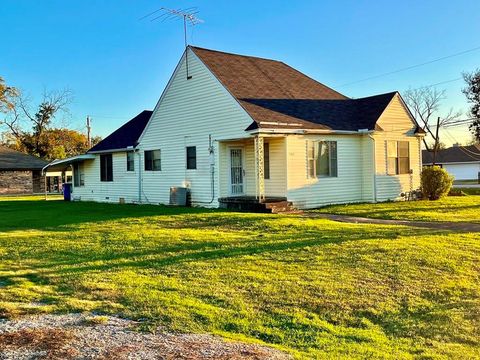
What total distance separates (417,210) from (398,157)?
493 cm

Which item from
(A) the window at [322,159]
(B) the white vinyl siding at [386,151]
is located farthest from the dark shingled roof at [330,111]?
(A) the window at [322,159]

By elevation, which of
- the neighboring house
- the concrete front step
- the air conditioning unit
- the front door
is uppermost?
the neighboring house

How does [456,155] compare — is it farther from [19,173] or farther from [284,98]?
[19,173]

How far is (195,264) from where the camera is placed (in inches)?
339

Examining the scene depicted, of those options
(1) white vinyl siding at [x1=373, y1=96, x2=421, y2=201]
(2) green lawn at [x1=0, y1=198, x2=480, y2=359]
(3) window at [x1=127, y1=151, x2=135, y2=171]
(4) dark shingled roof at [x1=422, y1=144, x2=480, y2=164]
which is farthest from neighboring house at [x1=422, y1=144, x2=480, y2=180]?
(2) green lawn at [x1=0, y1=198, x2=480, y2=359]

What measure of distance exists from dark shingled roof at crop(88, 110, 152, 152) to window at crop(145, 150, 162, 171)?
47.2 inches

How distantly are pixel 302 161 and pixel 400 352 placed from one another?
13.5 meters

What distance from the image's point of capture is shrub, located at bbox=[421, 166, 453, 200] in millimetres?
20922

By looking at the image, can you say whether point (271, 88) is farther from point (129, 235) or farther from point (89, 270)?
point (89, 270)

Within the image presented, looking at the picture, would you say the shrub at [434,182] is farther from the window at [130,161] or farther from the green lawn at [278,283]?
the window at [130,161]

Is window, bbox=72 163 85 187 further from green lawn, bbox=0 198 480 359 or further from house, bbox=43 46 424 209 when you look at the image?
green lawn, bbox=0 198 480 359

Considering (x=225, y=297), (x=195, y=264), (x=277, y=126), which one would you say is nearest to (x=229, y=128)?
(x=277, y=126)

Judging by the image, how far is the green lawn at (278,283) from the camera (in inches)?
220

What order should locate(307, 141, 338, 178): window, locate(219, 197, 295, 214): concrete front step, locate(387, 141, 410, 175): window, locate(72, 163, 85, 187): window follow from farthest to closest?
locate(72, 163, 85, 187): window
locate(387, 141, 410, 175): window
locate(307, 141, 338, 178): window
locate(219, 197, 295, 214): concrete front step
